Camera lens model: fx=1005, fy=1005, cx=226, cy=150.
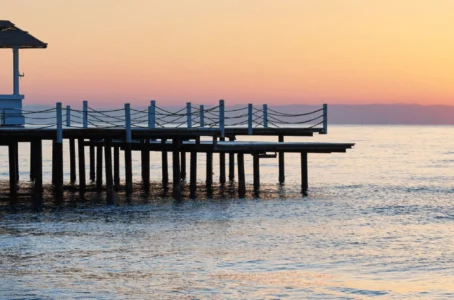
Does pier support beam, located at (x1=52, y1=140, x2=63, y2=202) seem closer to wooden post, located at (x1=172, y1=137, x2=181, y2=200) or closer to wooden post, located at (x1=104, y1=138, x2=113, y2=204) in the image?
wooden post, located at (x1=104, y1=138, x2=113, y2=204)

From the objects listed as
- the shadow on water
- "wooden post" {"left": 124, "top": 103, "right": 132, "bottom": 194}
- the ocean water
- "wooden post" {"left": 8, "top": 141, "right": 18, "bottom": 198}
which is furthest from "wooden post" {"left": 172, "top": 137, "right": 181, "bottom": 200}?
"wooden post" {"left": 8, "top": 141, "right": 18, "bottom": 198}

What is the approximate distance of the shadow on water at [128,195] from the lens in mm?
37344

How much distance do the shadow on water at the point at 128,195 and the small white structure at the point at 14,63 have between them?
10.5ft

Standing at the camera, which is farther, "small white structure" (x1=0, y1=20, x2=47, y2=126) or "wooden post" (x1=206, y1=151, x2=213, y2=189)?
"wooden post" (x1=206, y1=151, x2=213, y2=189)

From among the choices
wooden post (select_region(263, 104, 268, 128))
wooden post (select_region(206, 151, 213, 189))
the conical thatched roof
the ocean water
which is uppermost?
the conical thatched roof

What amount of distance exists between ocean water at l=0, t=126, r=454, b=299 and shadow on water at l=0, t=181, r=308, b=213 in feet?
0.35

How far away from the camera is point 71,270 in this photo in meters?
22.2

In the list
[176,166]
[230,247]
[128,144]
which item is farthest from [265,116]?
[230,247]

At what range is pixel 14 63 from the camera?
132ft

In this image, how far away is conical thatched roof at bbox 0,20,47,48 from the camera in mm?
40250

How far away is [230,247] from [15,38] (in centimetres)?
1821

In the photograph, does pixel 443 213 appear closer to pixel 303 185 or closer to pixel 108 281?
pixel 303 185

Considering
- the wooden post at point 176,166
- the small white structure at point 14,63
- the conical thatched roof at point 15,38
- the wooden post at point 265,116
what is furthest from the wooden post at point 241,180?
the conical thatched roof at point 15,38

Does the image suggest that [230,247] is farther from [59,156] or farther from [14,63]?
[14,63]
